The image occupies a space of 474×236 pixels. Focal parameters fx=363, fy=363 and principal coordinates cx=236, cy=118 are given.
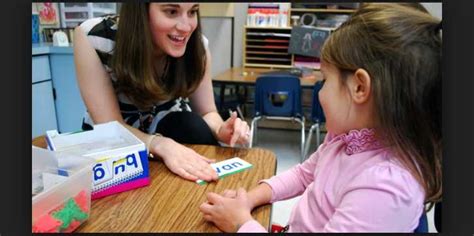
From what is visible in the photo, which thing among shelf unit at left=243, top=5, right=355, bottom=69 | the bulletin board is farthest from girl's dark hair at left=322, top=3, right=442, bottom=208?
shelf unit at left=243, top=5, right=355, bottom=69

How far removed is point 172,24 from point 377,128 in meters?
0.61

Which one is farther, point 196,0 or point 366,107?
point 196,0

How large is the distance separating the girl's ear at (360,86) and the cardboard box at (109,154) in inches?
15.1

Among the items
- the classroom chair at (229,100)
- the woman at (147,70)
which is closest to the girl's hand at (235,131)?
the woman at (147,70)

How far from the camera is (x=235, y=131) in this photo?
37.3 inches

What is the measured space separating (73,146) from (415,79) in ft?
2.00

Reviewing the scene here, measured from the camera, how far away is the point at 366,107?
1.85 ft

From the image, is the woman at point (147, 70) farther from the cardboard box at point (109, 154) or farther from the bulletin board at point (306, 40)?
the bulletin board at point (306, 40)

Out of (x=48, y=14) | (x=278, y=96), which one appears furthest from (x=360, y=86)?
(x=48, y=14)

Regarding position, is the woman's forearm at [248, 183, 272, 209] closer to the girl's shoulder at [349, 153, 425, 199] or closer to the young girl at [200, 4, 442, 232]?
the young girl at [200, 4, 442, 232]

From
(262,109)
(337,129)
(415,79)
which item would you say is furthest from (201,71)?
(262,109)

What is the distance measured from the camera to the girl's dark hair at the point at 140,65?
944 mm

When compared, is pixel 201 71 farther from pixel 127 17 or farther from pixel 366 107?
pixel 366 107

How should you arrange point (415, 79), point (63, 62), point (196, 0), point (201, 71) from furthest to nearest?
point (63, 62) → point (201, 71) → point (196, 0) → point (415, 79)
